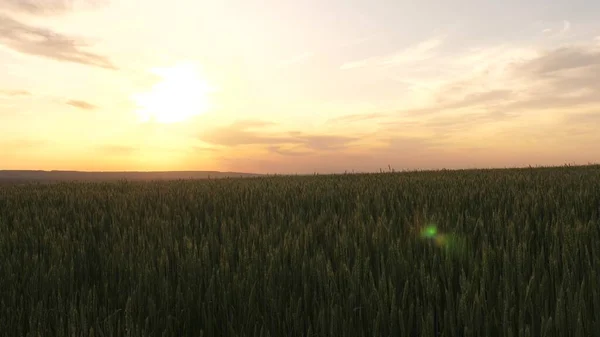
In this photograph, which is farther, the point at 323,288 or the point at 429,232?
the point at 429,232

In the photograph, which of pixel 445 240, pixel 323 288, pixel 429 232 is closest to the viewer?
pixel 323 288

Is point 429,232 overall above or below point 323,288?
above

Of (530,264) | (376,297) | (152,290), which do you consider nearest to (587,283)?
(530,264)

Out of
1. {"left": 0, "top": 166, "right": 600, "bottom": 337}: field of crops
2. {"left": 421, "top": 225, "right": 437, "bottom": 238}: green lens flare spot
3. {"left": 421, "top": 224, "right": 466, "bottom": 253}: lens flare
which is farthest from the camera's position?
{"left": 421, "top": 225, "right": 437, "bottom": 238}: green lens flare spot

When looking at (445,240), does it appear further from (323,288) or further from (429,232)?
(323,288)

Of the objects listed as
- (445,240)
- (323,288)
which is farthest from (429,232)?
(323,288)

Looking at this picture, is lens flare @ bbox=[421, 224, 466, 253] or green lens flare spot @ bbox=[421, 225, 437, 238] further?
green lens flare spot @ bbox=[421, 225, 437, 238]

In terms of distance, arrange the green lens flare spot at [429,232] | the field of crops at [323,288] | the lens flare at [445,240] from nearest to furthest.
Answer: the field of crops at [323,288] < the lens flare at [445,240] < the green lens flare spot at [429,232]

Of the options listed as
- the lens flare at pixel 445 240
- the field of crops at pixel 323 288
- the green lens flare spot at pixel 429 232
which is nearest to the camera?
the field of crops at pixel 323 288

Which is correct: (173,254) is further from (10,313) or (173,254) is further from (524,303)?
(524,303)

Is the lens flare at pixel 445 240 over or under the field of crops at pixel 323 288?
over

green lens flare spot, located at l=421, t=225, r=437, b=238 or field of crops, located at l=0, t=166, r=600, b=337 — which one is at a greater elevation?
green lens flare spot, located at l=421, t=225, r=437, b=238

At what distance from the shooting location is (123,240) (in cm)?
306

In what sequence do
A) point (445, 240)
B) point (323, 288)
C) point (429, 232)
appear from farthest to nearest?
point (429, 232)
point (445, 240)
point (323, 288)
